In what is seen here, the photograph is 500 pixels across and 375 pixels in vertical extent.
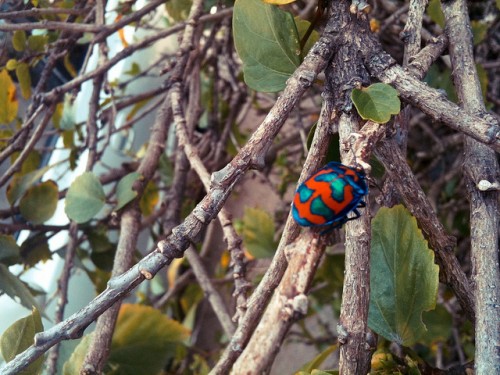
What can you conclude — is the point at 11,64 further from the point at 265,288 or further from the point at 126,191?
the point at 265,288

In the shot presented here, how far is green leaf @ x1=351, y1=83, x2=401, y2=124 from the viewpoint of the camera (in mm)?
361

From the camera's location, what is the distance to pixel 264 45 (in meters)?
0.48

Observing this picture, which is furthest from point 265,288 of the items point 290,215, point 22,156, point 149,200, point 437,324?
point 149,200

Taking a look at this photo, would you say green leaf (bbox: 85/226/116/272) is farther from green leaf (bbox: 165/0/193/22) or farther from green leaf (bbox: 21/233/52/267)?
green leaf (bbox: 165/0/193/22)

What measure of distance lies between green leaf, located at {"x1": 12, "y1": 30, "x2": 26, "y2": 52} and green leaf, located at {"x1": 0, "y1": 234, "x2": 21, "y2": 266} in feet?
0.98

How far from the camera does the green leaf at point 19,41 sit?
75cm

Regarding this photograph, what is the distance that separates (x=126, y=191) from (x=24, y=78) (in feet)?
0.85

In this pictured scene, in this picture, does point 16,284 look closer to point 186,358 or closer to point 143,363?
point 143,363

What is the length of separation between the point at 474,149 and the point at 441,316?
222 mm

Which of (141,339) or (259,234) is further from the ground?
(141,339)

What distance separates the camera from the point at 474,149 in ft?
1.42

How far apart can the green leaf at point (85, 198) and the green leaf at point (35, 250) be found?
10 cm

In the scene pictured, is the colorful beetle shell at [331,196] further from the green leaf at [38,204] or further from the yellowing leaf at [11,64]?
the yellowing leaf at [11,64]

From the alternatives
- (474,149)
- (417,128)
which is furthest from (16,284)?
(417,128)
